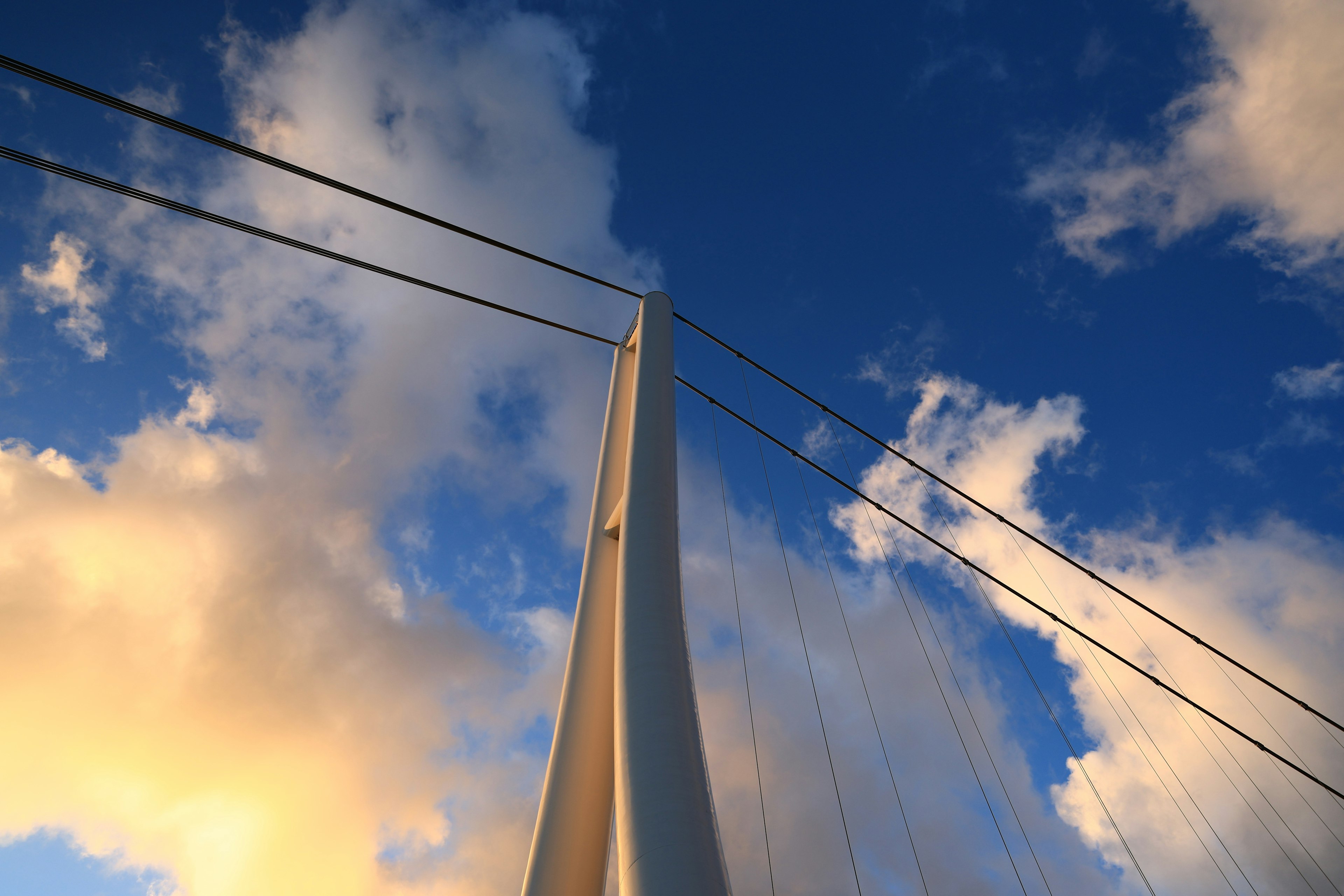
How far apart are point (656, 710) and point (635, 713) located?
9.6 inches

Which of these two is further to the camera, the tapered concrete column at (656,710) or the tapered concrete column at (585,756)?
the tapered concrete column at (585,756)

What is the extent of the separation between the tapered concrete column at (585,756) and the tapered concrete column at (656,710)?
1237mm

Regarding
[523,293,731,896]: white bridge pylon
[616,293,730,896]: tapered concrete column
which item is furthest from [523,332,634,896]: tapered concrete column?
[616,293,730,896]: tapered concrete column

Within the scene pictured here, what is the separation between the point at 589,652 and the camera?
9578mm

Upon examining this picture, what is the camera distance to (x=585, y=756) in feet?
27.9

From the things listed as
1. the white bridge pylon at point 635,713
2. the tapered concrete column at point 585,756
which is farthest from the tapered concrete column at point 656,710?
the tapered concrete column at point 585,756

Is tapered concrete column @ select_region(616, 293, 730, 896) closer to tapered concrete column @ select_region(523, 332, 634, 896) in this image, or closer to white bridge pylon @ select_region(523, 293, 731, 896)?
white bridge pylon @ select_region(523, 293, 731, 896)

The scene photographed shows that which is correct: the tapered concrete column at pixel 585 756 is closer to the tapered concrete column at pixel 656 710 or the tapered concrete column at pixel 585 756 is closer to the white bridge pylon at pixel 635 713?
the white bridge pylon at pixel 635 713

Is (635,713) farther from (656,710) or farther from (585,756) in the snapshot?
(585,756)

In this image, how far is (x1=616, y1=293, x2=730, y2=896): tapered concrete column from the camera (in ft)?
17.5

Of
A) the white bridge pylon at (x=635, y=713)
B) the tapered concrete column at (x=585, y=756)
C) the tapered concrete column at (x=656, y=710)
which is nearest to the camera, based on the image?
the tapered concrete column at (x=656, y=710)

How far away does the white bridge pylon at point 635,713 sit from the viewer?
18.2ft

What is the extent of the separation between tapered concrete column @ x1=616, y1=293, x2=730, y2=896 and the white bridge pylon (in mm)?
12

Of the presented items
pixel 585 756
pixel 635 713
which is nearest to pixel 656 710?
pixel 635 713
